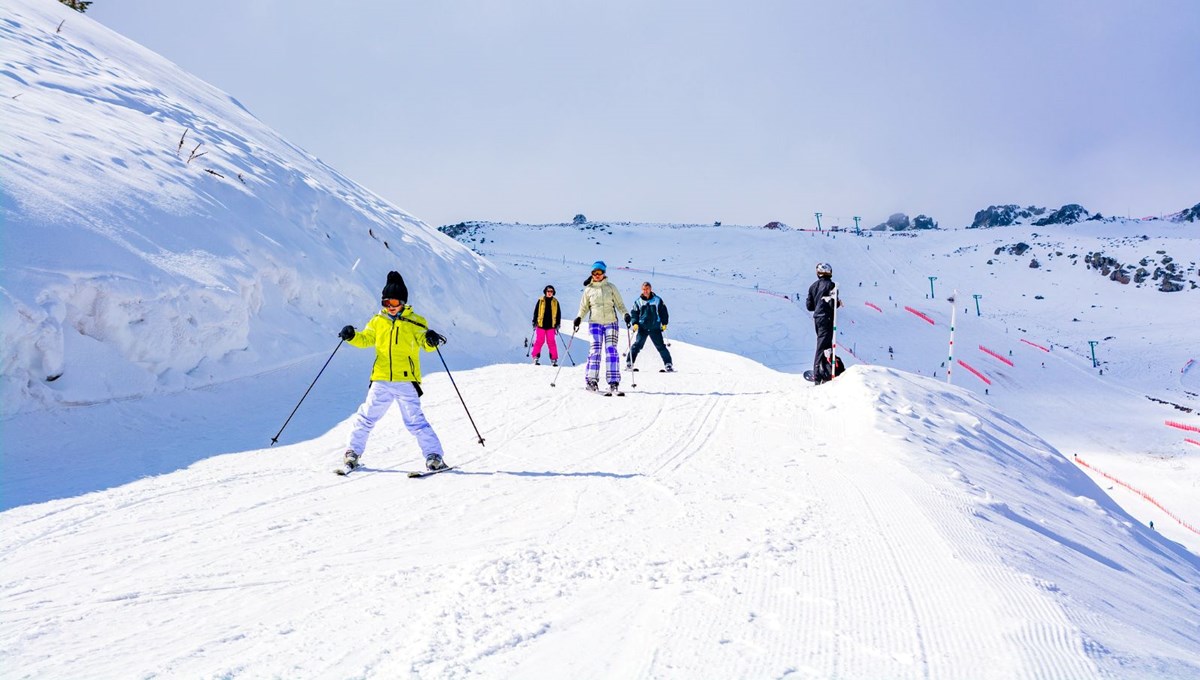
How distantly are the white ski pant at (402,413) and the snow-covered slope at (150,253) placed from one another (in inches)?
63.9

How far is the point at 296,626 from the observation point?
285 cm

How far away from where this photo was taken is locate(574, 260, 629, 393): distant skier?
9.99 m

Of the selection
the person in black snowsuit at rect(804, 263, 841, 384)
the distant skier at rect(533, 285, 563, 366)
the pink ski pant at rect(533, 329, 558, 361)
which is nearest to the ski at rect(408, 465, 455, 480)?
the person in black snowsuit at rect(804, 263, 841, 384)

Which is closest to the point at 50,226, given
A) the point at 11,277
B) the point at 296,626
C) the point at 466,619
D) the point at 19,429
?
the point at 11,277

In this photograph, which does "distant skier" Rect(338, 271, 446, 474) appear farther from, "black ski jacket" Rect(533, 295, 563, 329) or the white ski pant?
"black ski jacket" Rect(533, 295, 563, 329)

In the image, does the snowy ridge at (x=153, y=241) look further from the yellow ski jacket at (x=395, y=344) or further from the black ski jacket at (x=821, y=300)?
the black ski jacket at (x=821, y=300)

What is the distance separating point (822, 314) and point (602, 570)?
829cm

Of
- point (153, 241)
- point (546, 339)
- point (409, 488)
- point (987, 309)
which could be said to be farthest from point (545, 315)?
point (987, 309)

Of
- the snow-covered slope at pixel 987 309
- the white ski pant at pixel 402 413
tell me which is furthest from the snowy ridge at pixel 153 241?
the snow-covered slope at pixel 987 309

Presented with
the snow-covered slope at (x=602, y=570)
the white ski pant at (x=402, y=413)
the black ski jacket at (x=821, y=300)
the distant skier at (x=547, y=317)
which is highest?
the black ski jacket at (x=821, y=300)

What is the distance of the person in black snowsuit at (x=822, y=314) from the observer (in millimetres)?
10570

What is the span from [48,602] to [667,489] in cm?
386

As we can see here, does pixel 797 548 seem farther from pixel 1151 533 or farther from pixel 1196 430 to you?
pixel 1196 430

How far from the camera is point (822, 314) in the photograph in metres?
10.6
